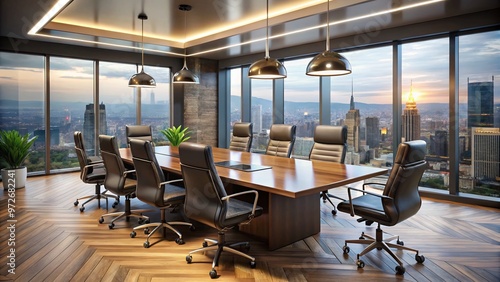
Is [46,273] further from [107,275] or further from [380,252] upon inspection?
[380,252]

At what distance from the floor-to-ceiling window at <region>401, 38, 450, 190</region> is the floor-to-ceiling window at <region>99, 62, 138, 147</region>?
18.7ft

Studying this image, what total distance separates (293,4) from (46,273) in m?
4.40

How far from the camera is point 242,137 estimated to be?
18.1 feet

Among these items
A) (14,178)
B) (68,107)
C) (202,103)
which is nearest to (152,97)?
(202,103)

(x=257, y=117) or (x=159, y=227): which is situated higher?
(x=257, y=117)

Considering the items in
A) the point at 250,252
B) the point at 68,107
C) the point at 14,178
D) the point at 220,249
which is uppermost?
the point at 68,107

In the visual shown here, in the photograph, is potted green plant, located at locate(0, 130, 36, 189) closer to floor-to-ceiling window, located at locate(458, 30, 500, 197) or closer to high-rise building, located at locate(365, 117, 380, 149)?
high-rise building, located at locate(365, 117, 380, 149)

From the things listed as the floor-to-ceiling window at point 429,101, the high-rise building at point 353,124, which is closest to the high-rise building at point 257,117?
the high-rise building at point 353,124

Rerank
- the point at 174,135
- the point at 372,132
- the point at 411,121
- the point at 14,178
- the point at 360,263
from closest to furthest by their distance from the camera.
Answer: the point at 360,263, the point at 411,121, the point at 14,178, the point at 372,132, the point at 174,135

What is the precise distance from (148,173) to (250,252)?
119 centimetres

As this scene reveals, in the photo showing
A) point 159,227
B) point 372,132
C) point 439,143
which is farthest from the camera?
point 372,132

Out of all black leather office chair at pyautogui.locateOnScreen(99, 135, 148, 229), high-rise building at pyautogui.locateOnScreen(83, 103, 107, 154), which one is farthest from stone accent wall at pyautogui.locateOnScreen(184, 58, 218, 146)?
black leather office chair at pyautogui.locateOnScreen(99, 135, 148, 229)

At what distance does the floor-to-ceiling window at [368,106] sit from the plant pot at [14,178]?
560 cm

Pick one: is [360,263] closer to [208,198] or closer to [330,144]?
[208,198]
